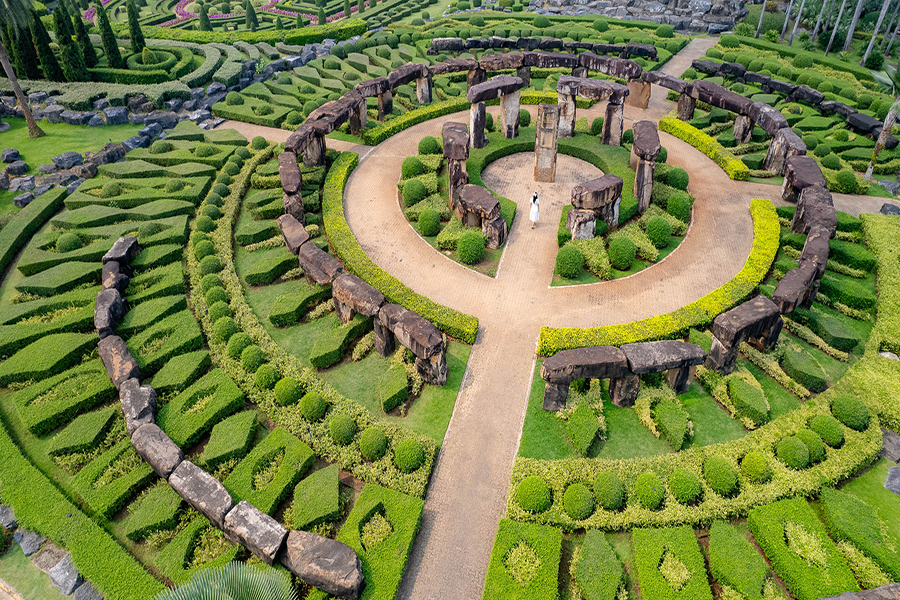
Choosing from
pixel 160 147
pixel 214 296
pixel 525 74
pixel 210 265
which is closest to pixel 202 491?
pixel 214 296

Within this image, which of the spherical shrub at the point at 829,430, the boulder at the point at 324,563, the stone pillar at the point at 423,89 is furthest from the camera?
the stone pillar at the point at 423,89

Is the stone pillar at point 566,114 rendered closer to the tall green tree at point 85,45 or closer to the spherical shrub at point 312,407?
the spherical shrub at point 312,407

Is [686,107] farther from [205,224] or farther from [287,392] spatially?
[287,392]

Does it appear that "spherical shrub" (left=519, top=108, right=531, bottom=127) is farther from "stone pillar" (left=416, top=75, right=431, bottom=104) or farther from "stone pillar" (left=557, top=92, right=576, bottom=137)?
"stone pillar" (left=416, top=75, right=431, bottom=104)

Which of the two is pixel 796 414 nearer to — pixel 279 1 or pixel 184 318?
pixel 184 318

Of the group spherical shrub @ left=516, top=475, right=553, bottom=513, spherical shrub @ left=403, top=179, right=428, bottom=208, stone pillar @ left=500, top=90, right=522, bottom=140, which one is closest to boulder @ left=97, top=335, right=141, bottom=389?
spherical shrub @ left=516, top=475, right=553, bottom=513

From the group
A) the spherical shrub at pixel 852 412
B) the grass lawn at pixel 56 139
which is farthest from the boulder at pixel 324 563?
the grass lawn at pixel 56 139

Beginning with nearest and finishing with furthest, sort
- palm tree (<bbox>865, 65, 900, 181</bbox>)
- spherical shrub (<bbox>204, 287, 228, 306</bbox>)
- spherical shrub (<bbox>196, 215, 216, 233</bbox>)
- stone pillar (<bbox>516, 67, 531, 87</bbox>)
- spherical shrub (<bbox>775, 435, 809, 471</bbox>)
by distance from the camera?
spherical shrub (<bbox>775, 435, 809, 471</bbox>) < spherical shrub (<bbox>204, 287, 228, 306</bbox>) < spherical shrub (<bbox>196, 215, 216, 233</bbox>) < palm tree (<bbox>865, 65, 900, 181</bbox>) < stone pillar (<bbox>516, 67, 531, 87</bbox>)
